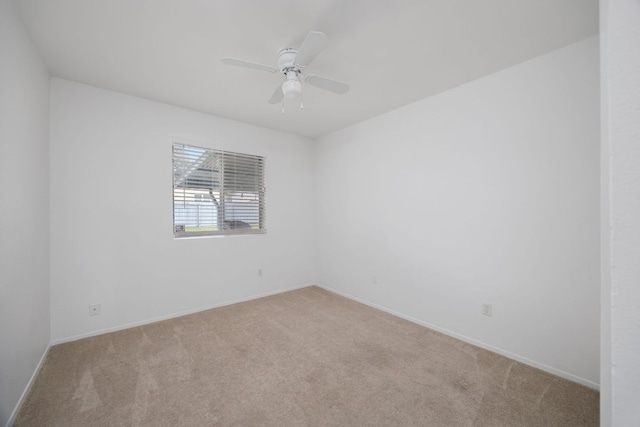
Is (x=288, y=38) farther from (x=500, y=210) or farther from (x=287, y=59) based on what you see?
(x=500, y=210)

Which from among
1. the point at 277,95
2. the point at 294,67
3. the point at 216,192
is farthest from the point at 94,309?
the point at 294,67

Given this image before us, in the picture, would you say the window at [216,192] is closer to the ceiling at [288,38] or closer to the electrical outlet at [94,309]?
the ceiling at [288,38]

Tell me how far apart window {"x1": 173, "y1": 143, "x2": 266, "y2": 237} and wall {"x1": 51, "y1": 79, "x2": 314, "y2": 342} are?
0.13m

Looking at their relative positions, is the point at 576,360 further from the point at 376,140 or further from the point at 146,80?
the point at 146,80

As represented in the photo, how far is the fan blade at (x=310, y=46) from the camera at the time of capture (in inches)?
61.7

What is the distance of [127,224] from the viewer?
290 centimetres

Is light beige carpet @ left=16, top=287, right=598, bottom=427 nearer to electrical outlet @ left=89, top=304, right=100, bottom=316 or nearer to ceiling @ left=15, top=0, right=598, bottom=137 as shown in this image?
electrical outlet @ left=89, top=304, right=100, bottom=316

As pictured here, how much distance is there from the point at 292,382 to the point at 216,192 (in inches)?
101

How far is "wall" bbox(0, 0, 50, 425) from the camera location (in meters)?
1.55

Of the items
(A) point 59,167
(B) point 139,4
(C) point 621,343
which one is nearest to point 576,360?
(C) point 621,343

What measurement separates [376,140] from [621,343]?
127 inches

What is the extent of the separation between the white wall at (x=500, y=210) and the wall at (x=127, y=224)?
2009 millimetres

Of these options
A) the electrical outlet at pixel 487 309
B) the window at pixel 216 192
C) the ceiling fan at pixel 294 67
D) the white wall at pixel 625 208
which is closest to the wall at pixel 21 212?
the window at pixel 216 192

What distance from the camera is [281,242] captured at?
4.17 meters
